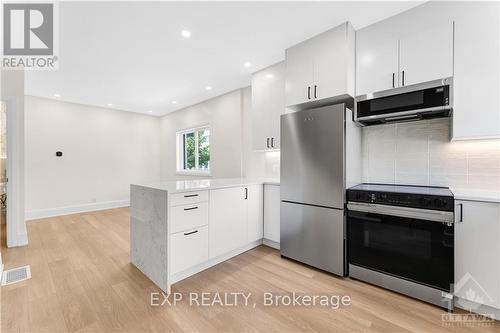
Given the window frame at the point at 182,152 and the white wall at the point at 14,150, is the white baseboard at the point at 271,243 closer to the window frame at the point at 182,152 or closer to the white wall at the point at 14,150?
the window frame at the point at 182,152

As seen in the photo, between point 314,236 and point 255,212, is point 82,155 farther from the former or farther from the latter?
point 314,236

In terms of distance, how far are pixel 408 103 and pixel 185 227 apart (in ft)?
7.92

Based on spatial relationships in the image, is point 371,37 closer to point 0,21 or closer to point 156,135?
point 0,21

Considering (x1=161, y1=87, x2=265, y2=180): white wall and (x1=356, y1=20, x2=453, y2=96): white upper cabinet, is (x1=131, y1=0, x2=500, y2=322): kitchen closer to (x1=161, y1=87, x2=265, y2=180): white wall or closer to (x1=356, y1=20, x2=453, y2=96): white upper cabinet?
(x1=356, y1=20, x2=453, y2=96): white upper cabinet

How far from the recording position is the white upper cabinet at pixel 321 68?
2312 mm

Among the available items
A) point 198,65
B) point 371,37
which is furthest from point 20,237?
point 371,37

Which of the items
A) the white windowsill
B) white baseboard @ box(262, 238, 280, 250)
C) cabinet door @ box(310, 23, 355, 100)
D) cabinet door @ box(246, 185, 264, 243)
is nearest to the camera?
cabinet door @ box(310, 23, 355, 100)

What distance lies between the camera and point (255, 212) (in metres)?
2.97

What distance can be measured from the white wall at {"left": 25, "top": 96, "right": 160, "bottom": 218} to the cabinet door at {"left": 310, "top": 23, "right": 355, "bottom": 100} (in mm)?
5296

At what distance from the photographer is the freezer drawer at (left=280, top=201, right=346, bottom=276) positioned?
2227 millimetres

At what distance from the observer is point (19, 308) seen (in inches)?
69.1
